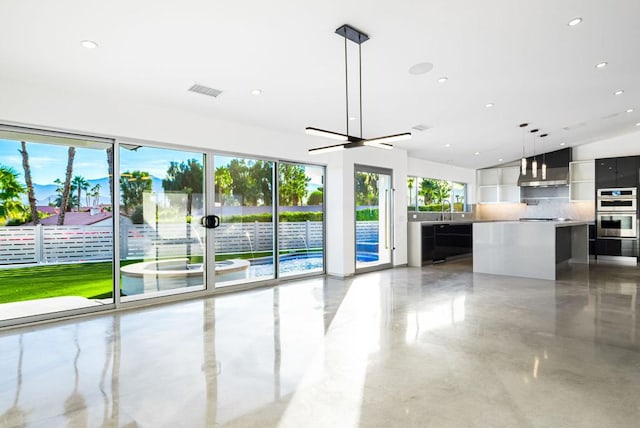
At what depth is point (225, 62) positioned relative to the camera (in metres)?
3.76

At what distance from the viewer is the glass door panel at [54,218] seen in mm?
4234

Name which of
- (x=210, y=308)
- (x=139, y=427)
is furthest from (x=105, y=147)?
(x=139, y=427)

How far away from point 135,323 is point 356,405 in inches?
115

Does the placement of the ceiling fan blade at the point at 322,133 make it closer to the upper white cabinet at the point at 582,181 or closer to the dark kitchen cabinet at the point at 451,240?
A: the dark kitchen cabinet at the point at 451,240

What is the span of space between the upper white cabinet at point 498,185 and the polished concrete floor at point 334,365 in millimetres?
6469

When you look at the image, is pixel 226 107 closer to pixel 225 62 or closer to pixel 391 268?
pixel 225 62

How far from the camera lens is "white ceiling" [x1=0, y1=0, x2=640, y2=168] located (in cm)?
294

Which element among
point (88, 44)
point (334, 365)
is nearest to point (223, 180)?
point (88, 44)

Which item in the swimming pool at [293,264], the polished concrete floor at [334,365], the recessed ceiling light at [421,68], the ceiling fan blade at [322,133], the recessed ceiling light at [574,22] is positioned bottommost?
the polished concrete floor at [334,365]

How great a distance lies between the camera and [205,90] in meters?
4.48

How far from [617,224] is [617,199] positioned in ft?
1.98

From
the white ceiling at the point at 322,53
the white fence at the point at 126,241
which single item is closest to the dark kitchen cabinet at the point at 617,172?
the white ceiling at the point at 322,53

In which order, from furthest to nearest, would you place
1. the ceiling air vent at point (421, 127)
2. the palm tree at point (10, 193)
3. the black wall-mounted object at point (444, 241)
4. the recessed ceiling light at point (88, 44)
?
the black wall-mounted object at point (444, 241), the ceiling air vent at point (421, 127), the palm tree at point (10, 193), the recessed ceiling light at point (88, 44)

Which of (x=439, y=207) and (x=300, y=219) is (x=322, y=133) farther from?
(x=439, y=207)
